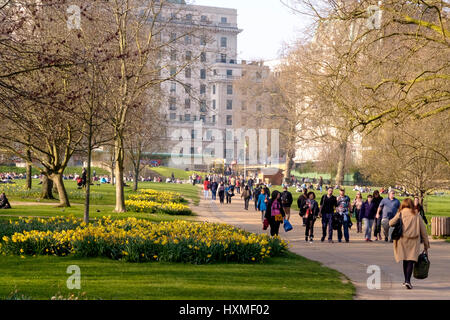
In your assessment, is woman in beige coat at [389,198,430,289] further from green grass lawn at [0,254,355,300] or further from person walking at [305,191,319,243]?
person walking at [305,191,319,243]

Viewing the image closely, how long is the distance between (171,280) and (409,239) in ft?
14.8

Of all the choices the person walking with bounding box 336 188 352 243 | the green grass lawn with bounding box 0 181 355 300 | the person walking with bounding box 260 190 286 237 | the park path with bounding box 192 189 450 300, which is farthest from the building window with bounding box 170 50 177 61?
the green grass lawn with bounding box 0 181 355 300

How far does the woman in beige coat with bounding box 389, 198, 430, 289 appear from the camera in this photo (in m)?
11.7

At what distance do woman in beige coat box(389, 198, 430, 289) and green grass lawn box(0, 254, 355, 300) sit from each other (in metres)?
1.16

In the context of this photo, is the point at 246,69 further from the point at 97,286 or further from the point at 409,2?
the point at 97,286

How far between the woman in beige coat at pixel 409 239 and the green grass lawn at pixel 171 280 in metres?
1.16

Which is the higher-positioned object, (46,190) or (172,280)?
(46,190)

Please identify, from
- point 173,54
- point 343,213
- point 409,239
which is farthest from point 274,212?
point 173,54

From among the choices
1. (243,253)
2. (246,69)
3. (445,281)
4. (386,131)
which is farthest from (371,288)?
(246,69)

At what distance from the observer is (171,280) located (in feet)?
36.4

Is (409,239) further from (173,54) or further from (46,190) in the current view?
(46,190)

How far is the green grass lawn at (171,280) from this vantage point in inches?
385

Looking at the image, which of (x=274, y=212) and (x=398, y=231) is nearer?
(x=398, y=231)
